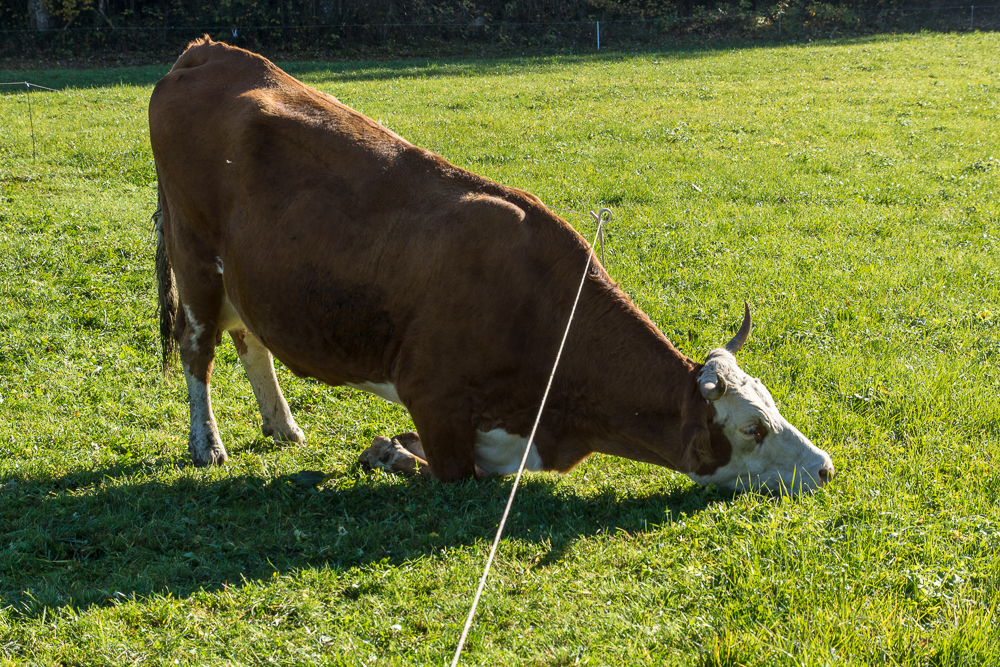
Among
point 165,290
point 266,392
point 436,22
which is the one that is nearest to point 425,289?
point 266,392

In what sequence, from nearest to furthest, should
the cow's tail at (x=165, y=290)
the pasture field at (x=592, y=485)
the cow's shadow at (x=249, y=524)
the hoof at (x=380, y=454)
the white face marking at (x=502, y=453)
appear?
the pasture field at (x=592, y=485), the cow's shadow at (x=249, y=524), the white face marking at (x=502, y=453), the hoof at (x=380, y=454), the cow's tail at (x=165, y=290)

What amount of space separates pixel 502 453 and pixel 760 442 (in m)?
1.62

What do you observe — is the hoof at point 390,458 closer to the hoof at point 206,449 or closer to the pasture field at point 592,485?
the pasture field at point 592,485

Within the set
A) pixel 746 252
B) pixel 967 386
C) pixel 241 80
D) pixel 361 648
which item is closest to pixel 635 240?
pixel 746 252

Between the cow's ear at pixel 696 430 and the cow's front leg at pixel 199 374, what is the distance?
11.3 ft

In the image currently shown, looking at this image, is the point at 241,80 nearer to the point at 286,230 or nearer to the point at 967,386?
the point at 286,230

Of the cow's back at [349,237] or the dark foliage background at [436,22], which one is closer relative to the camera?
the cow's back at [349,237]

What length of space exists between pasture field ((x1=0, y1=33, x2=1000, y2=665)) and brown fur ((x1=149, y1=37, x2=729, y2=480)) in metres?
0.46

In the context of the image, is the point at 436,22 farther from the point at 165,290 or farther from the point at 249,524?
the point at 249,524

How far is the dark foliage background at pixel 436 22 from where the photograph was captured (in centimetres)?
2989

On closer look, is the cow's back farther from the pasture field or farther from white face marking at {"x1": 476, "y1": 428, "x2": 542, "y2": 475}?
the pasture field

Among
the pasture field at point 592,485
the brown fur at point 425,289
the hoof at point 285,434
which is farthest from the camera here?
the hoof at point 285,434

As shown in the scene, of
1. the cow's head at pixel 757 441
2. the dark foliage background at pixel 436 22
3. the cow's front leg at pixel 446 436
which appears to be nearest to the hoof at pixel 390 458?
the cow's front leg at pixel 446 436

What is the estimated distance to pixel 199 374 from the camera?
249 inches
